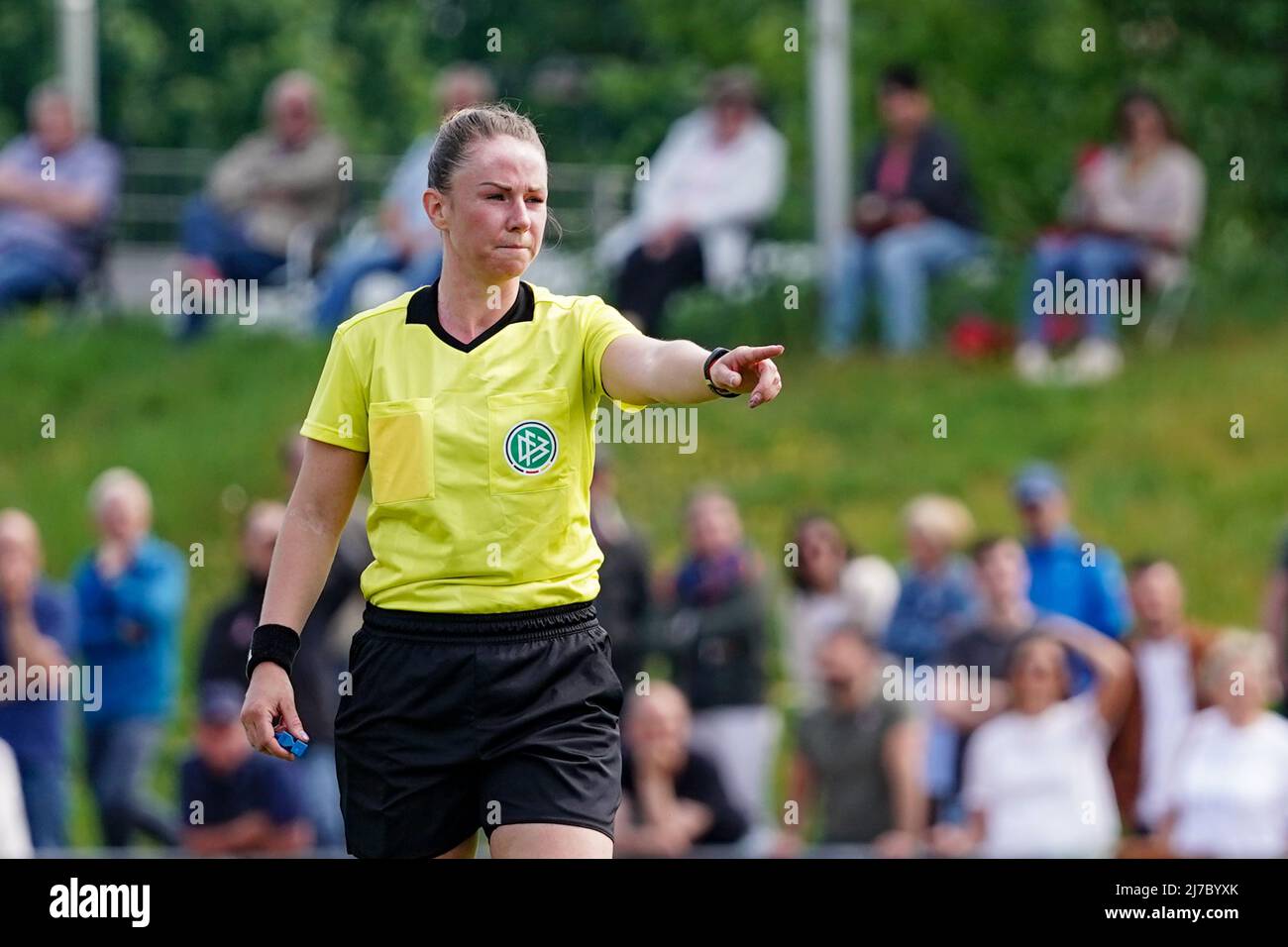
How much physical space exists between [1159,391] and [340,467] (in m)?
10.1

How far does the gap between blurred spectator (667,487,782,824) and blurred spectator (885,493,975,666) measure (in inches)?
24.7

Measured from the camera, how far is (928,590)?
10.4 m

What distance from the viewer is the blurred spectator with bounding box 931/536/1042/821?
9.70m

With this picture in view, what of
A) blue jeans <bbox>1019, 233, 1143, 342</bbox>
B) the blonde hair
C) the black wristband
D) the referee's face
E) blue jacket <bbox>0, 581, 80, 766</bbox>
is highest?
blue jeans <bbox>1019, 233, 1143, 342</bbox>

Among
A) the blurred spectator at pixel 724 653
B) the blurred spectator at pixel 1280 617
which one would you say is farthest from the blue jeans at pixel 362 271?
the blurred spectator at pixel 1280 617

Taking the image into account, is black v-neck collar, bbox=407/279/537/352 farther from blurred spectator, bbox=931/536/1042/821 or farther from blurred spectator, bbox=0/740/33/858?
blurred spectator, bbox=931/536/1042/821

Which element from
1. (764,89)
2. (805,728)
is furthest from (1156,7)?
(805,728)

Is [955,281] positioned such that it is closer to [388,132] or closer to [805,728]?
[805,728]

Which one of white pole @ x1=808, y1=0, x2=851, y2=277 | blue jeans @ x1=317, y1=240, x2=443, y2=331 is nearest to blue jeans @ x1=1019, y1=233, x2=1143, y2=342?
white pole @ x1=808, y1=0, x2=851, y2=277

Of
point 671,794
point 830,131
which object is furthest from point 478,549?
point 830,131

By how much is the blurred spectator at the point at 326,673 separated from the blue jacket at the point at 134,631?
0.93 meters

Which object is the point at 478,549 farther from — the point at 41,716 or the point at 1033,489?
the point at 1033,489

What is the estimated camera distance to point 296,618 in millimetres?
4656

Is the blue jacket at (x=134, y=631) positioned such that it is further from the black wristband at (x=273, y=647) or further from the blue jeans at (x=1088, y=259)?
the black wristband at (x=273, y=647)
